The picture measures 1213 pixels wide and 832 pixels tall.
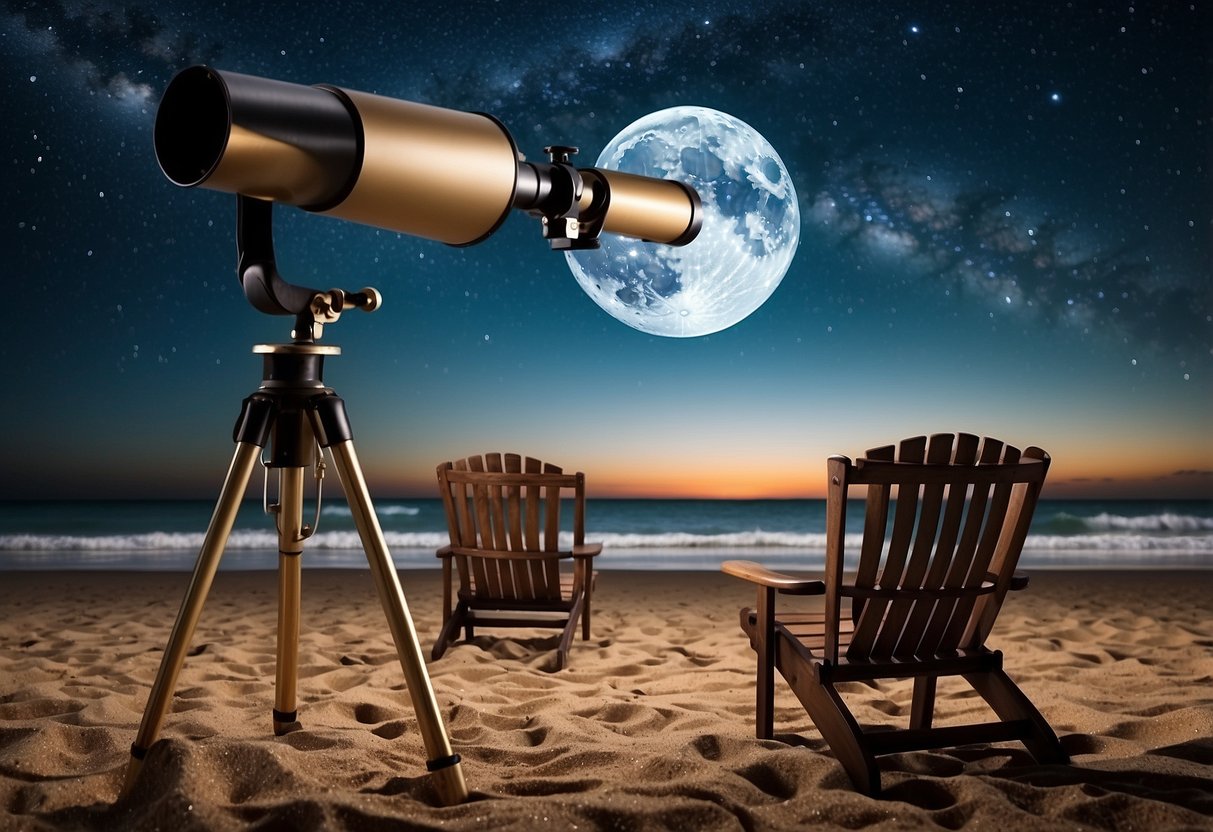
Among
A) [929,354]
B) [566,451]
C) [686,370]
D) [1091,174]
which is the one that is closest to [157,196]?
[566,451]

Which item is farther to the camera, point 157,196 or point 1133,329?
point 1133,329

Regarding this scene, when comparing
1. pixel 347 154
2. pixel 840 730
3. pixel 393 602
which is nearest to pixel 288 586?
pixel 393 602

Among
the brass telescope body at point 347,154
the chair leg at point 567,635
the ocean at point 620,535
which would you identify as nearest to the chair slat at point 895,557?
the brass telescope body at point 347,154

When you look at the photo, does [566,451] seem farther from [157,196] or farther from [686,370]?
[157,196]

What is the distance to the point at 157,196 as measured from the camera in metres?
9.16

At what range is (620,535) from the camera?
1287 centimetres

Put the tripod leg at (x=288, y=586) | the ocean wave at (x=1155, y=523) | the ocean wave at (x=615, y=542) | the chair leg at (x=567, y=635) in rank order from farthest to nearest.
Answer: the ocean wave at (x=1155, y=523), the ocean wave at (x=615, y=542), the chair leg at (x=567, y=635), the tripod leg at (x=288, y=586)

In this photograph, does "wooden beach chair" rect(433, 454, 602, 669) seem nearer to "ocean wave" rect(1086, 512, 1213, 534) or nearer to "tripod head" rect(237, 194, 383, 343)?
"tripod head" rect(237, 194, 383, 343)

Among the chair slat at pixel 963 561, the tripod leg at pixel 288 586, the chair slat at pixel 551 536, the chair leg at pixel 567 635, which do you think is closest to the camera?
the tripod leg at pixel 288 586

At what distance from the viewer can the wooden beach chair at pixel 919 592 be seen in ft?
A: 7.02


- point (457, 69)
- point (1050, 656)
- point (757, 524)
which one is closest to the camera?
point (1050, 656)

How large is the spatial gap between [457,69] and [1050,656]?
24.1ft

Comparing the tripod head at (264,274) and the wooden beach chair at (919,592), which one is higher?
the tripod head at (264,274)

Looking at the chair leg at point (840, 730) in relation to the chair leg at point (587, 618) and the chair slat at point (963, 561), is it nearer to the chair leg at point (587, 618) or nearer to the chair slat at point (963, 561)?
A: the chair slat at point (963, 561)
